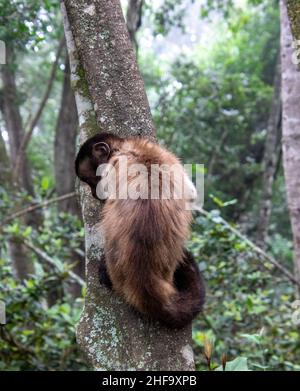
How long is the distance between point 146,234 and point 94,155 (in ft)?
2.06

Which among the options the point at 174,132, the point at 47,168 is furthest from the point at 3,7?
the point at 47,168

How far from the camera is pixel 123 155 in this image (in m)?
2.74

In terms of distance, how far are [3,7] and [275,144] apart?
7.16m

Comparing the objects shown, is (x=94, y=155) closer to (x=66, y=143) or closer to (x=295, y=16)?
(x=295, y=16)

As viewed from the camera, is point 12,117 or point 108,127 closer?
point 108,127

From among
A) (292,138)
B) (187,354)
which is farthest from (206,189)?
(187,354)

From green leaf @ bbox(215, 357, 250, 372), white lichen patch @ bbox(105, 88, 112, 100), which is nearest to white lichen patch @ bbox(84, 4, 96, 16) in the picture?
white lichen patch @ bbox(105, 88, 112, 100)

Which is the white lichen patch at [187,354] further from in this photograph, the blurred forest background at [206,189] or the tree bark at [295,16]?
the tree bark at [295,16]

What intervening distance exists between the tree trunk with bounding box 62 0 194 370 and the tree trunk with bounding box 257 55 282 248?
22.1ft

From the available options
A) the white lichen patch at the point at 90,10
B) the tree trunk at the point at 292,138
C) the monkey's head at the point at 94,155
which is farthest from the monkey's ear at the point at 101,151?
the tree trunk at the point at 292,138

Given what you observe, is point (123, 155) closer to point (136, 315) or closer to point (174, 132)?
point (136, 315)

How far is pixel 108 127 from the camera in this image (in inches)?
108

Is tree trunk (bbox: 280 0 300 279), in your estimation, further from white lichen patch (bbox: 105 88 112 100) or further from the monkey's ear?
white lichen patch (bbox: 105 88 112 100)

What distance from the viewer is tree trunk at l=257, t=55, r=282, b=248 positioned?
937 centimetres
